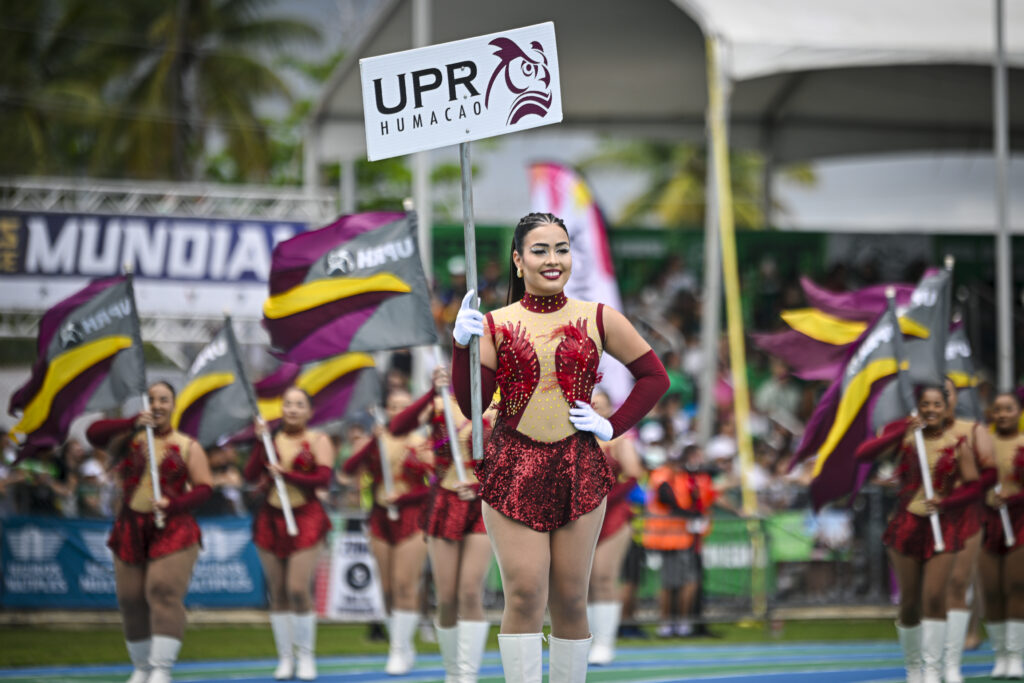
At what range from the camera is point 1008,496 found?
10.9 metres

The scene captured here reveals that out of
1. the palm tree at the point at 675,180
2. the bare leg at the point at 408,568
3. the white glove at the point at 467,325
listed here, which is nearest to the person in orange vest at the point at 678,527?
the bare leg at the point at 408,568

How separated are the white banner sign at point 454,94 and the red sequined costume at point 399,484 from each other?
17.5ft

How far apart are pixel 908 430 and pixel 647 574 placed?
5715 mm

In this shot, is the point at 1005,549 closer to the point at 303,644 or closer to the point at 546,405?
the point at 303,644

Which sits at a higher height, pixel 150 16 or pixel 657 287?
pixel 150 16

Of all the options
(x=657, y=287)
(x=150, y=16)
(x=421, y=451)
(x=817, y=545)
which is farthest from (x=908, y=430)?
(x=150, y=16)

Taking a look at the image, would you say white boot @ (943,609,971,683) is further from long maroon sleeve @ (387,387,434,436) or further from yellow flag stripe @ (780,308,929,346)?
long maroon sleeve @ (387,387,434,436)

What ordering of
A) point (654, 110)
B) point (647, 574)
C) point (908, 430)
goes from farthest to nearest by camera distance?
point (654, 110), point (647, 574), point (908, 430)

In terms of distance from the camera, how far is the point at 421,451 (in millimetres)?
11672

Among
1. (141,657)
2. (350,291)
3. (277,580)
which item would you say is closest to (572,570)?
(141,657)

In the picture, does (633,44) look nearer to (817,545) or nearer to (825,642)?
(817,545)

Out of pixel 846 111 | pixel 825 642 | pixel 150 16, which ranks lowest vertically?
pixel 825 642

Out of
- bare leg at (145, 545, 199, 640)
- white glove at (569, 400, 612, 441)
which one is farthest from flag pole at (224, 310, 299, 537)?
white glove at (569, 400, 612, 441)

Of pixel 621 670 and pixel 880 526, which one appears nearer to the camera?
pixel 621 670
